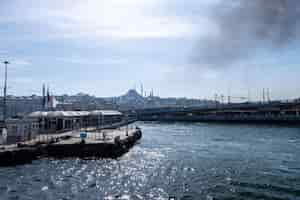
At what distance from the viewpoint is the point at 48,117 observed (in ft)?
229

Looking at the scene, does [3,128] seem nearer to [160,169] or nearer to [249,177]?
[160,169]

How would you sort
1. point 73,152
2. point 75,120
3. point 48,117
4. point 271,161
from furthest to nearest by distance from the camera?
point 75,120 → point 48,117 → point 73,152 → point 271,161

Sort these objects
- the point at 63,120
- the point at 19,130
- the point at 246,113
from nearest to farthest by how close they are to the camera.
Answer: the point at 19,130
the point at 63,120
the point at 246,113

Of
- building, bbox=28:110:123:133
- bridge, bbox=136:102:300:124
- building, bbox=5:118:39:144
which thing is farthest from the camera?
bridge, bbox=136:102:300:124

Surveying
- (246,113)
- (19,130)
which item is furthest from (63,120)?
(246,113)

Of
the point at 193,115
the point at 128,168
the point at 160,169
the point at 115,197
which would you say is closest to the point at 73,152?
the point at 128,168

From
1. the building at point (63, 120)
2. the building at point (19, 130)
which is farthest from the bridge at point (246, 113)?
the building at point (19, 130)

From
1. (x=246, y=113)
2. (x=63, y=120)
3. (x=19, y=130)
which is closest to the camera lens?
(x=19, y=130)

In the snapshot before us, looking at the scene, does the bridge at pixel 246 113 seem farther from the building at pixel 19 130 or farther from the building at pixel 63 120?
the building at pixel 19 130

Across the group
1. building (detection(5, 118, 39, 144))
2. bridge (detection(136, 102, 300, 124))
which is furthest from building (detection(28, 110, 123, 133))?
bridge (detection(136, 102, 300, 124))

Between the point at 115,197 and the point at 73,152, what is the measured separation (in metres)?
20.7

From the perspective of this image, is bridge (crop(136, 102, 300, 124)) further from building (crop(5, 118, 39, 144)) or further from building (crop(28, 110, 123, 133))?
building (crop(5, 118, 39, 144))

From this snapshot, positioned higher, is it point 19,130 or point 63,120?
point 63,120

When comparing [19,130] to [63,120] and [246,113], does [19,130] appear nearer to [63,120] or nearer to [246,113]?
[63,120]
